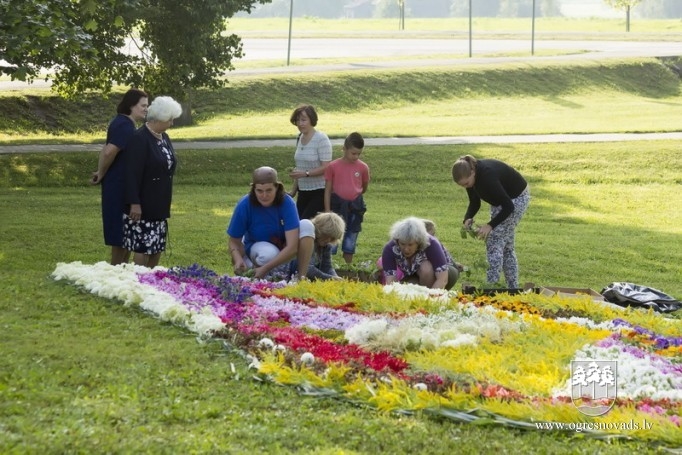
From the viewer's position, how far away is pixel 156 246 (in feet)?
39.1

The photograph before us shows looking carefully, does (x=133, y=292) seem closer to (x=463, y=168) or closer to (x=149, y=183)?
(x=149, y=183)

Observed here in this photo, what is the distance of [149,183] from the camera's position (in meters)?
11.7

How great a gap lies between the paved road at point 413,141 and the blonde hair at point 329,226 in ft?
53.6

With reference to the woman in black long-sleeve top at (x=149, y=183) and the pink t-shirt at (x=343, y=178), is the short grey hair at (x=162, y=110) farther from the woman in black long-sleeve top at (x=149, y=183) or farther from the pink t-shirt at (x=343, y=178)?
the pink t-shirt at (x=343, y=178)

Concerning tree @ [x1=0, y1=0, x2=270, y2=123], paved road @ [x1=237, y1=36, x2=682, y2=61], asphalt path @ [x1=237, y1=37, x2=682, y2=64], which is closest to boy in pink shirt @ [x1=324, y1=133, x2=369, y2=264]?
tree @ [x1=0, y1=0, x2=270, y2=123]

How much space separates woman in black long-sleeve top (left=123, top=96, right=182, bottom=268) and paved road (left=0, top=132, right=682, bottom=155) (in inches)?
610

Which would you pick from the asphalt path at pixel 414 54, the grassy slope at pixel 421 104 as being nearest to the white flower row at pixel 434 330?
the asphalt path at pixel 414 54

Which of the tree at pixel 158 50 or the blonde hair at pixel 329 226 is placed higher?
the tree at pixel 158 50

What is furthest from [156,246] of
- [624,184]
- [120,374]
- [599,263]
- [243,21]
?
[243,21]

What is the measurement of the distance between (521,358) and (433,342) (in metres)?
0.63

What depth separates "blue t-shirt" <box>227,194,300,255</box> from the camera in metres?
11.7

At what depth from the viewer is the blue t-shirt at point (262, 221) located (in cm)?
1166

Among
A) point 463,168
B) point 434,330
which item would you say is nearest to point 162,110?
point 463,168

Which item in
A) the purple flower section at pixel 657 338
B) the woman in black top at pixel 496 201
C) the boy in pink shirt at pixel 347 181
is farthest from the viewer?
the boy in pink shirt at pixel 347 181
